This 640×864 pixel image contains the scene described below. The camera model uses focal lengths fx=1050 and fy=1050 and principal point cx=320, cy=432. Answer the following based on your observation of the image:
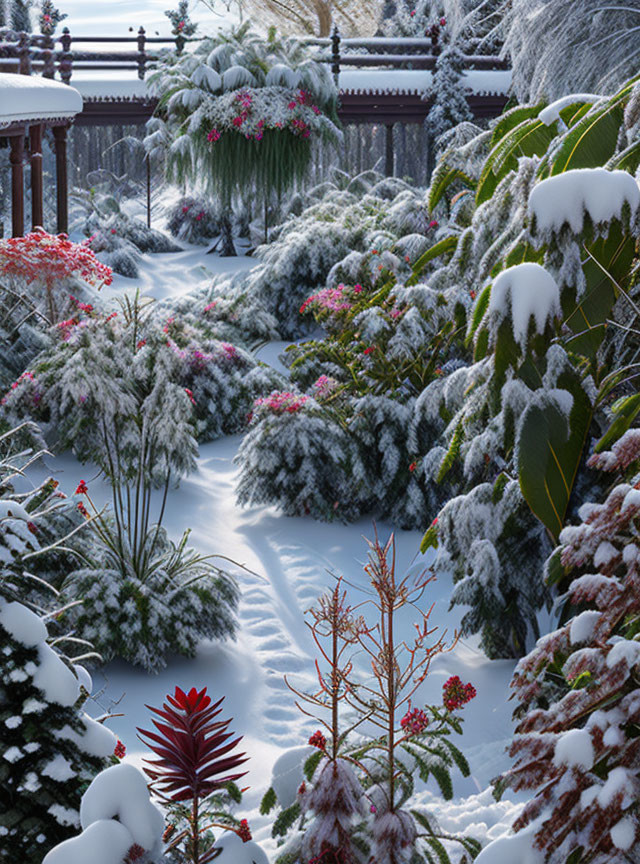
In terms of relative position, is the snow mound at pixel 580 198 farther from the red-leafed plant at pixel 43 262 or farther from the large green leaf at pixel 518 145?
the red-leafed plant at pixel 43 262

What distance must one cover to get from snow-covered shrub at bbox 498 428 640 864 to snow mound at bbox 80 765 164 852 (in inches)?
31.3

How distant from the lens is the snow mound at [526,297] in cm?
296

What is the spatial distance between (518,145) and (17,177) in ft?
25.5

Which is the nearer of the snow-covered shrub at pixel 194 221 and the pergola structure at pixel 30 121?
the pergola structure at pixel 30 121

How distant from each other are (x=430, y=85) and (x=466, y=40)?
4.33 feet

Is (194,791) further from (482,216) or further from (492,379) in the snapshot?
(482,216)

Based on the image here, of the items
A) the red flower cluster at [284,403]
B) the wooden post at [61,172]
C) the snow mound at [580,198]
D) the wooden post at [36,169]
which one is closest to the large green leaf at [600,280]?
the snow mound at [580,198]

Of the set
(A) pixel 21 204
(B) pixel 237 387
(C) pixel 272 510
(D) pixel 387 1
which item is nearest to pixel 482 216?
(C) pixel 272 510

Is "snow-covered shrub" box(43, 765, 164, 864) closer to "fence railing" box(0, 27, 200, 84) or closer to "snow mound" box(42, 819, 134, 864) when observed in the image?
"snow mound" box(42, 819, 134, 864)

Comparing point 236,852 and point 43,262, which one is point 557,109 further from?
point 43,262

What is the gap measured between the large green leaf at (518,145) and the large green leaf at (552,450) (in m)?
1.14

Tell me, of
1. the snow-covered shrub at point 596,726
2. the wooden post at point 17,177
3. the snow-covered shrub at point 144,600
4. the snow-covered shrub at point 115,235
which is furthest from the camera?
the snow-covered shrub at point 115,235

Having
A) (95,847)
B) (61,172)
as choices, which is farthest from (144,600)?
(61,172)

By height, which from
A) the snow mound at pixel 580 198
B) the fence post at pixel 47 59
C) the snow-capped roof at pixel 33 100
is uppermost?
the fence post at pixel 47 59
